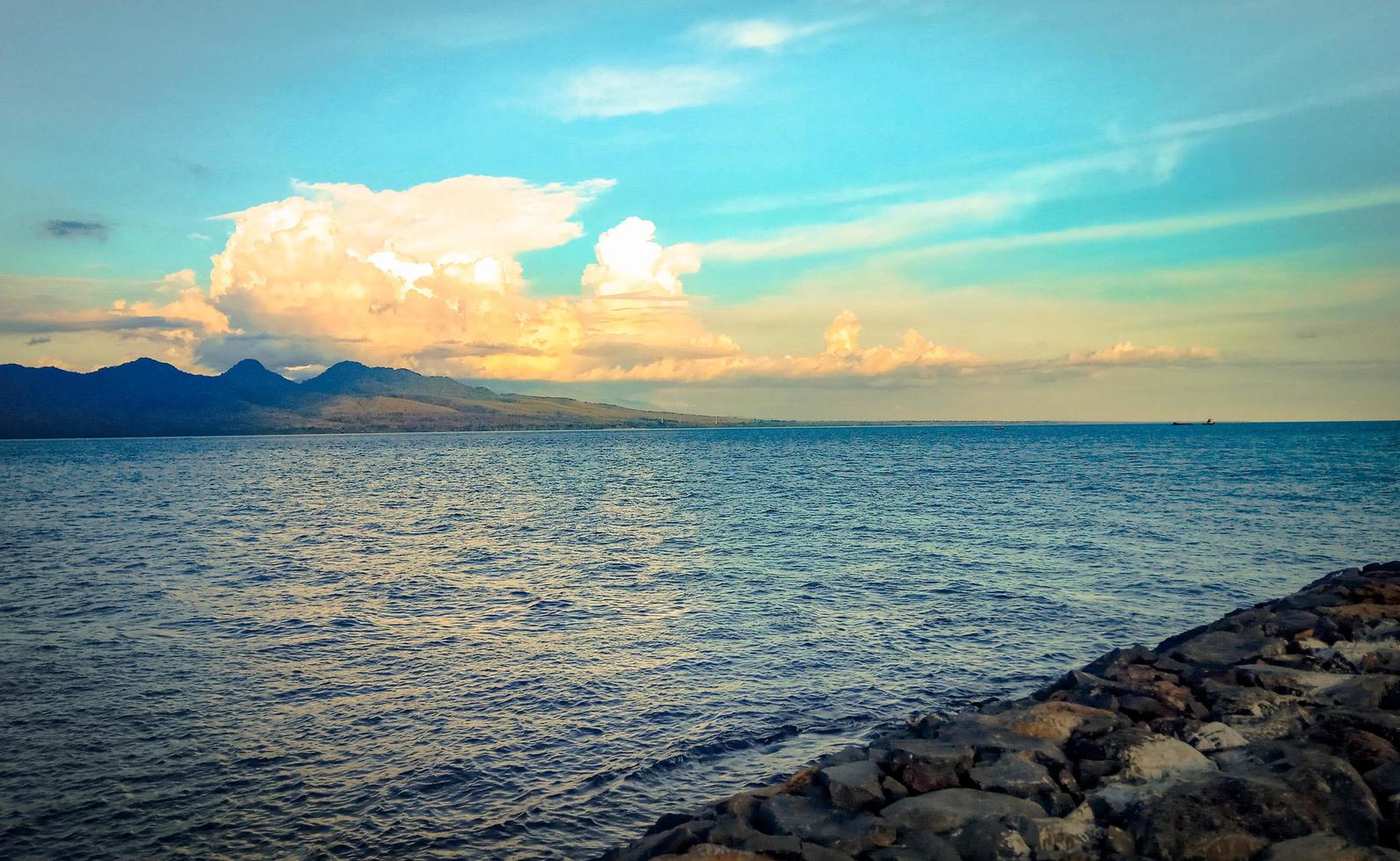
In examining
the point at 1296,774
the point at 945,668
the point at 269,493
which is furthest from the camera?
the point at 269,493

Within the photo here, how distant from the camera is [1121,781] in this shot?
1222 centimetres

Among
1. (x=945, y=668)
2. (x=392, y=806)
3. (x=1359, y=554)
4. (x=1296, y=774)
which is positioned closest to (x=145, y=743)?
(x=392, y=806)

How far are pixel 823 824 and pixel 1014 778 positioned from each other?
10.1ft

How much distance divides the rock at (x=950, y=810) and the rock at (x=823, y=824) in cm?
36

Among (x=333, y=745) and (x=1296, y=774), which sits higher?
(x=1296, y=774)

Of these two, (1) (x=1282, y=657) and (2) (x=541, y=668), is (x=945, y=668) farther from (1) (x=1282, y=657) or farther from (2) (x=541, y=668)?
(2) (x=541, y=668)

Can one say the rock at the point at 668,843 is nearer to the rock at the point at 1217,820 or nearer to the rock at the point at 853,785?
the rock at the point at 853,785

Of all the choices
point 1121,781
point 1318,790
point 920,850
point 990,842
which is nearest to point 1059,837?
point 990,842

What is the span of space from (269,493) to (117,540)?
3844 centimetres

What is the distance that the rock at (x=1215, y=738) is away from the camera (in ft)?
43.6

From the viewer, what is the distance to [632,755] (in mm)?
16953

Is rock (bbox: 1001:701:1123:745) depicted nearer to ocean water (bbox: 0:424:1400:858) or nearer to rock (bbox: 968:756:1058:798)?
rock (bbox: 968:756:1058:798)

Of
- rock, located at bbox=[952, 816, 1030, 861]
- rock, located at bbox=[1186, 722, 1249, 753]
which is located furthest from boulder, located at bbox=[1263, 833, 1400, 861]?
rock, located at bbox=[1186, 722, 1249, 753]

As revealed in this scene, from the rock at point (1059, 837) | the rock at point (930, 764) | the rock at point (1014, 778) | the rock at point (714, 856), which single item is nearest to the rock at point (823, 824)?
the rock at point (714, 856)
